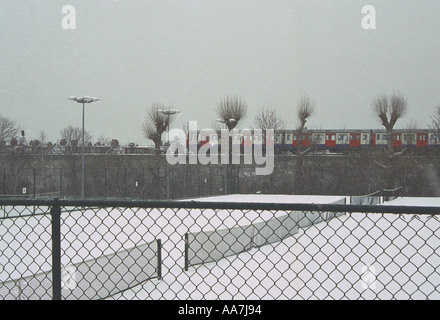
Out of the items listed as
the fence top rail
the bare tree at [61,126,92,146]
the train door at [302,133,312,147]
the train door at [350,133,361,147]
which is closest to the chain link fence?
the fence top rail

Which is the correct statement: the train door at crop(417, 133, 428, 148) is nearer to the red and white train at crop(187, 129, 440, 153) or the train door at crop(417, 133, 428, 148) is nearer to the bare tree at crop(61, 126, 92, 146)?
the red and white train at crop(187, 129, 440, 153)

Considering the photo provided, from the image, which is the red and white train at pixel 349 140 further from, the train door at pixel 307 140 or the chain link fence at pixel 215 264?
the chain link fence at pixel 215 264

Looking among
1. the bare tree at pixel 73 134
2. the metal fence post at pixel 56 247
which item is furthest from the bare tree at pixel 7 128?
the metal fence post at pixel 56 247

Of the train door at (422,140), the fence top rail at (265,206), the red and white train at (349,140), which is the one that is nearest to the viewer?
the fence top rail at (265,206)

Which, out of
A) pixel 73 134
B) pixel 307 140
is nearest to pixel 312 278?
pixel 307 140

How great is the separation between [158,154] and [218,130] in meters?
6.65

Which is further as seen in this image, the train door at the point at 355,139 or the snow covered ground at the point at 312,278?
the train door at the point at 355,139

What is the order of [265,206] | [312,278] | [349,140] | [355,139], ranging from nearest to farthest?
[265,206] < [312,278] < [355,139] < [349,140]

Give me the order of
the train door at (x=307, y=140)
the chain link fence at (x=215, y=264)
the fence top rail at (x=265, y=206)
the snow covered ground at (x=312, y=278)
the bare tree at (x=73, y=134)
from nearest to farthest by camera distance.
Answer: the fence top rail at (x=265, y=206), the chain link fence at (x=215, y=264), the snow covered ground at (x=312, y=278), the train door at (x=307, y=140), the bare tree at (x=73, y=134)

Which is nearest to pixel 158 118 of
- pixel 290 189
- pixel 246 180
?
pixel 246 180

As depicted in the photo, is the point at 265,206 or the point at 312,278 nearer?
the point at 265,206

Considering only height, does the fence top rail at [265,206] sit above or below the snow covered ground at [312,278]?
above

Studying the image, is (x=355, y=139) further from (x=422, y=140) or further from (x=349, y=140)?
(x=422, y=140)
